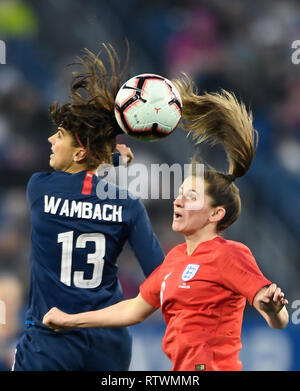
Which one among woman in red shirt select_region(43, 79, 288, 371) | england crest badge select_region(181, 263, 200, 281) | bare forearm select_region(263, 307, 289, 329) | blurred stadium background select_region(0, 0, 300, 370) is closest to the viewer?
bare forearm select_region(263, 307, 289, 329)

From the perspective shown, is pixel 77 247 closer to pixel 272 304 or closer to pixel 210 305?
pixel 210 305

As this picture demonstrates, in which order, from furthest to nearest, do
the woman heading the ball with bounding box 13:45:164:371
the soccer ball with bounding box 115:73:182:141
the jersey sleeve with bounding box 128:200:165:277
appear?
the soccer ball with bounding box 115:73:182:141
the jersey sleeve with bounding box 128:200:165:277
the woman heading the ball with bounding box 13:45:164:371

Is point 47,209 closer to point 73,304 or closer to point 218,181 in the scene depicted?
point 73,304

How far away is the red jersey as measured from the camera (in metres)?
3.69

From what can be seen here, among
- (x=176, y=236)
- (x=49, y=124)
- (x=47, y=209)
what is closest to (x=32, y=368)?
(x=47, y=209)

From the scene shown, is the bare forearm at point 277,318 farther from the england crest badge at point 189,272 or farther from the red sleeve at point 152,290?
the red sleeve at point 152,290

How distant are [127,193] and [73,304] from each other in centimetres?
73

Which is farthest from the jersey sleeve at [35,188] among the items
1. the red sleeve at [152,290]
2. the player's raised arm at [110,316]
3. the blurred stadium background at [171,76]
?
the blurred stadium background at [171,76]

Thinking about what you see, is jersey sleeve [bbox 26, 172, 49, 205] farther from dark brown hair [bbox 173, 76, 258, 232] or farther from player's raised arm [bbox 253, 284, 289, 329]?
player's raised arm [bbox 253, 284, 289, 329]

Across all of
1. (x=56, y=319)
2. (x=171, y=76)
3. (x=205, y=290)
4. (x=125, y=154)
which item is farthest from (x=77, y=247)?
(x=171, y=76)

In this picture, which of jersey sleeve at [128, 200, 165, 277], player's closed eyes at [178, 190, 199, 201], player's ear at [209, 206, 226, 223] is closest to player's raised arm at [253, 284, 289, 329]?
player's ear at [209, 206, 226, 223]

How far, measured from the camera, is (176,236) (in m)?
8.48

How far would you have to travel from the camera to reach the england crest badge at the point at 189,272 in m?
3.84

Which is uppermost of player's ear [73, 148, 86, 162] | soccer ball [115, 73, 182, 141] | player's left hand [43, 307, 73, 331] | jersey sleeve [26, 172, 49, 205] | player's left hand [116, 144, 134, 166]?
soccer ball [115, 73, 182, 141]
